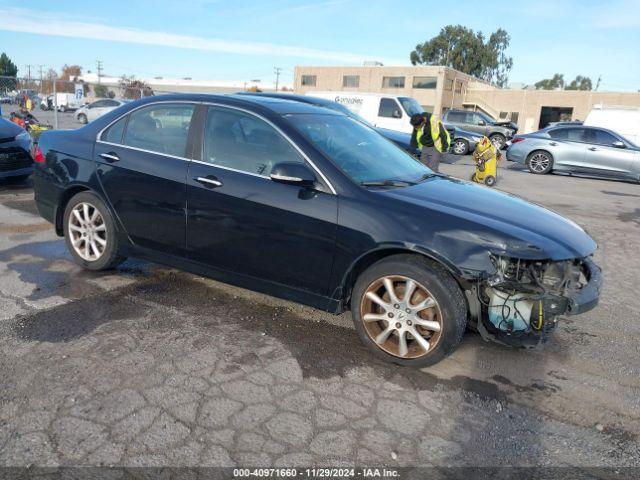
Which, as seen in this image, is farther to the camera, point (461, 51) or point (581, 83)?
point (581, 83)

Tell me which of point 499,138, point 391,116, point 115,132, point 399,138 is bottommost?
point 115,132

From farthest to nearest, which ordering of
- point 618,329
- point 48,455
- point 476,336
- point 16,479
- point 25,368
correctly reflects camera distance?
1. point 618,329
2. point 476,336
3. point 25,368
4. point 48,455
5. point 16,479

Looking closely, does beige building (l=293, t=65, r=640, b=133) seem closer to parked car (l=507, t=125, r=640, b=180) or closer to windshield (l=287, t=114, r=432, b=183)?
parked car (l=507, t=125, r=640, b=180)

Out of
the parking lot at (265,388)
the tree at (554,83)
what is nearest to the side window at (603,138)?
the parking lot at (265,388)

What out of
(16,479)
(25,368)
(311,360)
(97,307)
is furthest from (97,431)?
(97,307)

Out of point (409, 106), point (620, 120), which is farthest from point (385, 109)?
point (620, 120)

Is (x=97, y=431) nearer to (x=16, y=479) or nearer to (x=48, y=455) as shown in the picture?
(x=48, y=455)

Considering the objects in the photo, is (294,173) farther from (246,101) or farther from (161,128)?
(161,128)

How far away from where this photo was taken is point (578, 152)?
14750 mm

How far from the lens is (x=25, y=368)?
314 cm

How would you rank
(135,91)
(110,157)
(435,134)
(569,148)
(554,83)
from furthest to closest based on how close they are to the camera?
1. (554,83)
2. (135,91)
3. (569,148)
4. (435,134)
5. (110,157)

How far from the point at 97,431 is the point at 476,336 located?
268 centimetres

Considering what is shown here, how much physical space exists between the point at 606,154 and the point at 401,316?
13551 mm

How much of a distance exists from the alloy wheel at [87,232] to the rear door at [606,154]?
13.9 m
